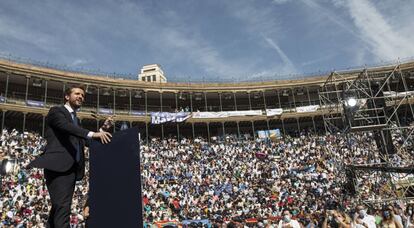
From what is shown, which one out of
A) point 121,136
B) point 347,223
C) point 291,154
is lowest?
point 347,223

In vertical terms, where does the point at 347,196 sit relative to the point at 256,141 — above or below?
below

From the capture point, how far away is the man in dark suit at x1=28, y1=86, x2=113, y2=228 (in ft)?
10.1

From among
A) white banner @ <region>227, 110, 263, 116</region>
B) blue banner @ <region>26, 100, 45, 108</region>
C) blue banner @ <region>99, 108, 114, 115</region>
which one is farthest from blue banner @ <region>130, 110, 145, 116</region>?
white banner @ <region>227, 110, 263, 116</region>

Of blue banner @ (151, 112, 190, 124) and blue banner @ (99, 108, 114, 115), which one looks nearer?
blue banner @ (99, 108, 114, 115)

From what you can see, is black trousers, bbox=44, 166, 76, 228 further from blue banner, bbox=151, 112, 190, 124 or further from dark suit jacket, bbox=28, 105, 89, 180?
blue banner, bbox=151, 112, 190, 124

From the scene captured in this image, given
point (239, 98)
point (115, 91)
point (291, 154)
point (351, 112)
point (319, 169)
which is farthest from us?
point (239, 98)

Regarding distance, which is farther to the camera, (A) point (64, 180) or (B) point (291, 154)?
(B) point (291, 154)

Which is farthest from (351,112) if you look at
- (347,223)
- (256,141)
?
(256,141)

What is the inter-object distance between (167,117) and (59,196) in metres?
33.7

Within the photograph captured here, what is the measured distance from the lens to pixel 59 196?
310cm

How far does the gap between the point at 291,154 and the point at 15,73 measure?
25.4 m

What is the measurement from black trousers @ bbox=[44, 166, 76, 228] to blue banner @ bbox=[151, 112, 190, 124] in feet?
108

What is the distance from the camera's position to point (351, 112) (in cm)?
1764

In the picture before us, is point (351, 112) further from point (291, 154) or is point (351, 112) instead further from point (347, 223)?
point (291, 154)
